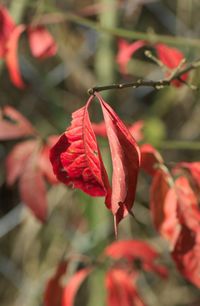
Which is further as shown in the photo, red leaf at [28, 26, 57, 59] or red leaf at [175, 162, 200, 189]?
red leaf at [28, 26, 57, 59]

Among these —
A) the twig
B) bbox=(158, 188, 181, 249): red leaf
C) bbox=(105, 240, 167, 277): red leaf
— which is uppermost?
the twig

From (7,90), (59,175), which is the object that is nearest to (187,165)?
(59,175)

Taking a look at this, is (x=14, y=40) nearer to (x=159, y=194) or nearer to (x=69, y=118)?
(x=159, y=194)

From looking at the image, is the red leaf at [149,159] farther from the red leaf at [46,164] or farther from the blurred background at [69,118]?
the blurred background at [69,118]

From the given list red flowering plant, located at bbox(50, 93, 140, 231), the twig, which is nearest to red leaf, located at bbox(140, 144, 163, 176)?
the twig

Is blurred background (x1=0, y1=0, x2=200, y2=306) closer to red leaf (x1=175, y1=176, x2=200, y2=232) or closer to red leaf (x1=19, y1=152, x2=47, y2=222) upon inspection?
red leaf (x1=19, y1=152, x2=47, y2=222)

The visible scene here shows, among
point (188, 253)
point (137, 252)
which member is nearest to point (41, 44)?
point (137, 252)
